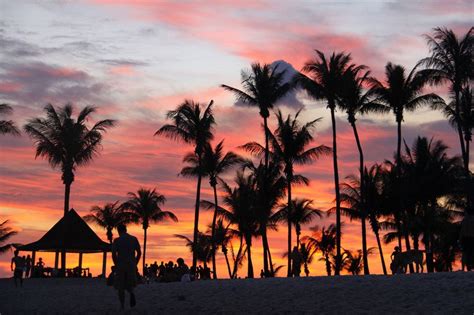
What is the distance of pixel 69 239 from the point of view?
4512cm

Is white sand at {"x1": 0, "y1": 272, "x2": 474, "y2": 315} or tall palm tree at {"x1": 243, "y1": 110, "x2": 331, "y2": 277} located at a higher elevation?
tall palm tree at {"x1": 243, "y1": 110, "x2": 331, "y2": 277}

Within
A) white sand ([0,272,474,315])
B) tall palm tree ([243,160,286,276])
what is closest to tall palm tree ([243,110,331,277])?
tall palm tree ([243,160,286,276])

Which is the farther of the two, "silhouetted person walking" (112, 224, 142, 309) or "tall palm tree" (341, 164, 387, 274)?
"tall palm tree" (341, 164, 387, 274)

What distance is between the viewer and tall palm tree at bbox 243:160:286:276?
58906 mm

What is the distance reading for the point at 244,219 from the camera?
210 feet

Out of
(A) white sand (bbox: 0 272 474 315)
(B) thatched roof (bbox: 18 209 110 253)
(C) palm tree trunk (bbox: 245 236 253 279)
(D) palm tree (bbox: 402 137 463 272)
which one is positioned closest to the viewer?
(A) white sand (bbox: 0 272 474 315)

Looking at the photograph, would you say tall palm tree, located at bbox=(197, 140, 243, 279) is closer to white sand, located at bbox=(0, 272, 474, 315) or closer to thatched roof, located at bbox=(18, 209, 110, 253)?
thatched roof, located at bbox=(18, 209, 110, 253)

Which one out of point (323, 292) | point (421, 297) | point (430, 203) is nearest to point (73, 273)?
point (430, 203)

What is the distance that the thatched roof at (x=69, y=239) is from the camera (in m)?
44.9

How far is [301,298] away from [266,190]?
40281 mm

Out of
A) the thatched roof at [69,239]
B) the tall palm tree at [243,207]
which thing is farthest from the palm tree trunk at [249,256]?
the thatched roof at [69,239]

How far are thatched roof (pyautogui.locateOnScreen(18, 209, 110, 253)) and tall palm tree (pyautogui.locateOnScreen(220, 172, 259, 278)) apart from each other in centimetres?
1928

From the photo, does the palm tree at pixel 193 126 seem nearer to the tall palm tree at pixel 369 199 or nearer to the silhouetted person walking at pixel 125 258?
the tall palm tree at pixel 369 199

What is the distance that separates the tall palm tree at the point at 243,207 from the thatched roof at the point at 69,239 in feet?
63.3
